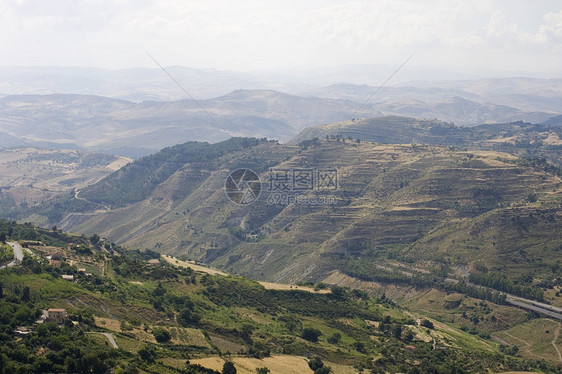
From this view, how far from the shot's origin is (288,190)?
611 ft

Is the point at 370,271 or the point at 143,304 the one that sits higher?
the point at 143,304

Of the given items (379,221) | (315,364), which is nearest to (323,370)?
(315,364)

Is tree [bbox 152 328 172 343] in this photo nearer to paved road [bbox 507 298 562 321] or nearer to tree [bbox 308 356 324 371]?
tree [bbox 308 356 324 371]

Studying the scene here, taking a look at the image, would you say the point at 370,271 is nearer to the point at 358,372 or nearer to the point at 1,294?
the point at 358,372

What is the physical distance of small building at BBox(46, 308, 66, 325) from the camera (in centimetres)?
5384

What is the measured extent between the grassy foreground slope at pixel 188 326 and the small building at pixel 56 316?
2.98ft

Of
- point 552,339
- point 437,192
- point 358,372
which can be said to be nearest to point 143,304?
point 358,372

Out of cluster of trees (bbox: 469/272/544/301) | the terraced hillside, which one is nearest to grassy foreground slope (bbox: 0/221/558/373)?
cluster of trees (bbox: 469/272/544/301)

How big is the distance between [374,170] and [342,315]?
98379 mm

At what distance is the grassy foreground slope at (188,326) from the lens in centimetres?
4953

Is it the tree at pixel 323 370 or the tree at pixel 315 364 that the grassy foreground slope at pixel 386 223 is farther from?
the tree at pixel 323 370

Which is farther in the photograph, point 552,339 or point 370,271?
point 370,271

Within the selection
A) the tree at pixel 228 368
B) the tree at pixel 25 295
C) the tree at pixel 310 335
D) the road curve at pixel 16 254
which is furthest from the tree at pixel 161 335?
the road curve at pixel 16 254

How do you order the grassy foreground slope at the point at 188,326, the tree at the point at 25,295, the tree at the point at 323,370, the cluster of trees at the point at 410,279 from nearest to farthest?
the grassy foreground slope at the point at 188,326, the tree at the point at 25,295, the tree at the point at 323,370, the cluster of trees at the point at 410,279
